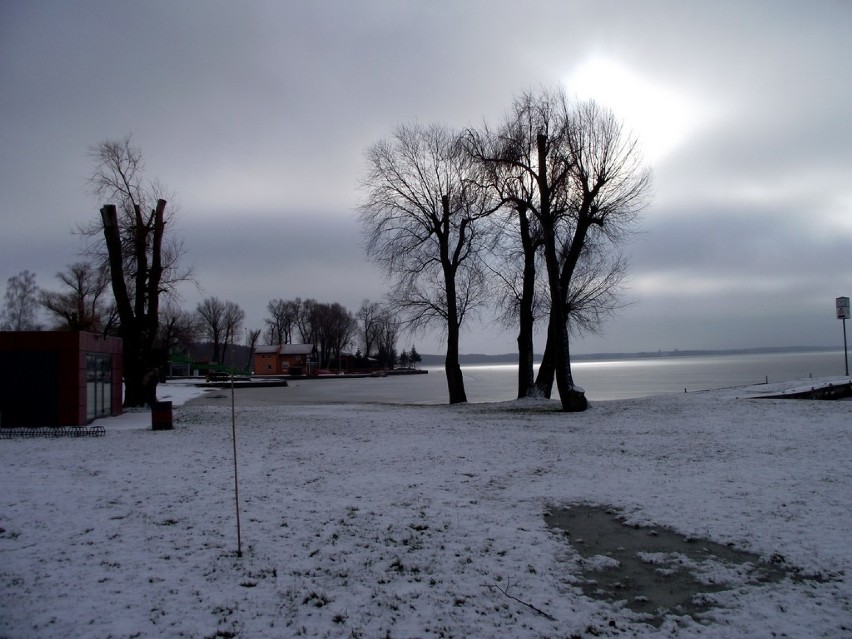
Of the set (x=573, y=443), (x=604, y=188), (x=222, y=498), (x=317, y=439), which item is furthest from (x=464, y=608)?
(x=604, y=188)

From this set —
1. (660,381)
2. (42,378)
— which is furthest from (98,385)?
(660,381)

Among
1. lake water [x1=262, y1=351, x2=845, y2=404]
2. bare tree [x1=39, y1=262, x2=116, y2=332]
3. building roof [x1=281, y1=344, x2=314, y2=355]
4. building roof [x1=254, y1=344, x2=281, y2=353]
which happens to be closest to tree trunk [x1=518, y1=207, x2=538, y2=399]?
lake water [x1=262, y1=351, x2=845, y2=404]

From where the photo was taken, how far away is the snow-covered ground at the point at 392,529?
4805 millimetres

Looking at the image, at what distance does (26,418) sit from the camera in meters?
17.2

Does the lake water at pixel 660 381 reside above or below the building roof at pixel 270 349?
below

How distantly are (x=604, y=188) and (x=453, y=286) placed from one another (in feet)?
27.2

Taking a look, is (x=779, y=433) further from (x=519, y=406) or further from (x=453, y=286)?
(x=453, y=286)

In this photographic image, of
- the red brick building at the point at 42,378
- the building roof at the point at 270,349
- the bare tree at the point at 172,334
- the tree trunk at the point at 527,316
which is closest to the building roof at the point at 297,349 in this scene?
the building roof at the point at 270,349

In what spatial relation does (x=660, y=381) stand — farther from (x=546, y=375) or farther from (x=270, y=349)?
(x=270, y=349)

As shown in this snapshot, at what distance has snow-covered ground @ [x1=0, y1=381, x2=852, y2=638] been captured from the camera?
4.80m

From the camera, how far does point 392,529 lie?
22.8ft

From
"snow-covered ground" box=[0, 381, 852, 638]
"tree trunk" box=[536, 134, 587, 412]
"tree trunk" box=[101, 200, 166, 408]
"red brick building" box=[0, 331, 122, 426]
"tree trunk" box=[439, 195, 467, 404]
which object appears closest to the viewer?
"snow-covered ground" box=[0, 381, 852, 638]

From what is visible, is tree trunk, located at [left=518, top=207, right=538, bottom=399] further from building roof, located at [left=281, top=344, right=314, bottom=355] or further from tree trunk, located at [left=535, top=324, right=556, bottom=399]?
building roof, located at [left=281, top=344, right=314, bottom=355]

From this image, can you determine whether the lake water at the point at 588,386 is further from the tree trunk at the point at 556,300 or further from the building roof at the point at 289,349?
the building roof at the point at 289,349
